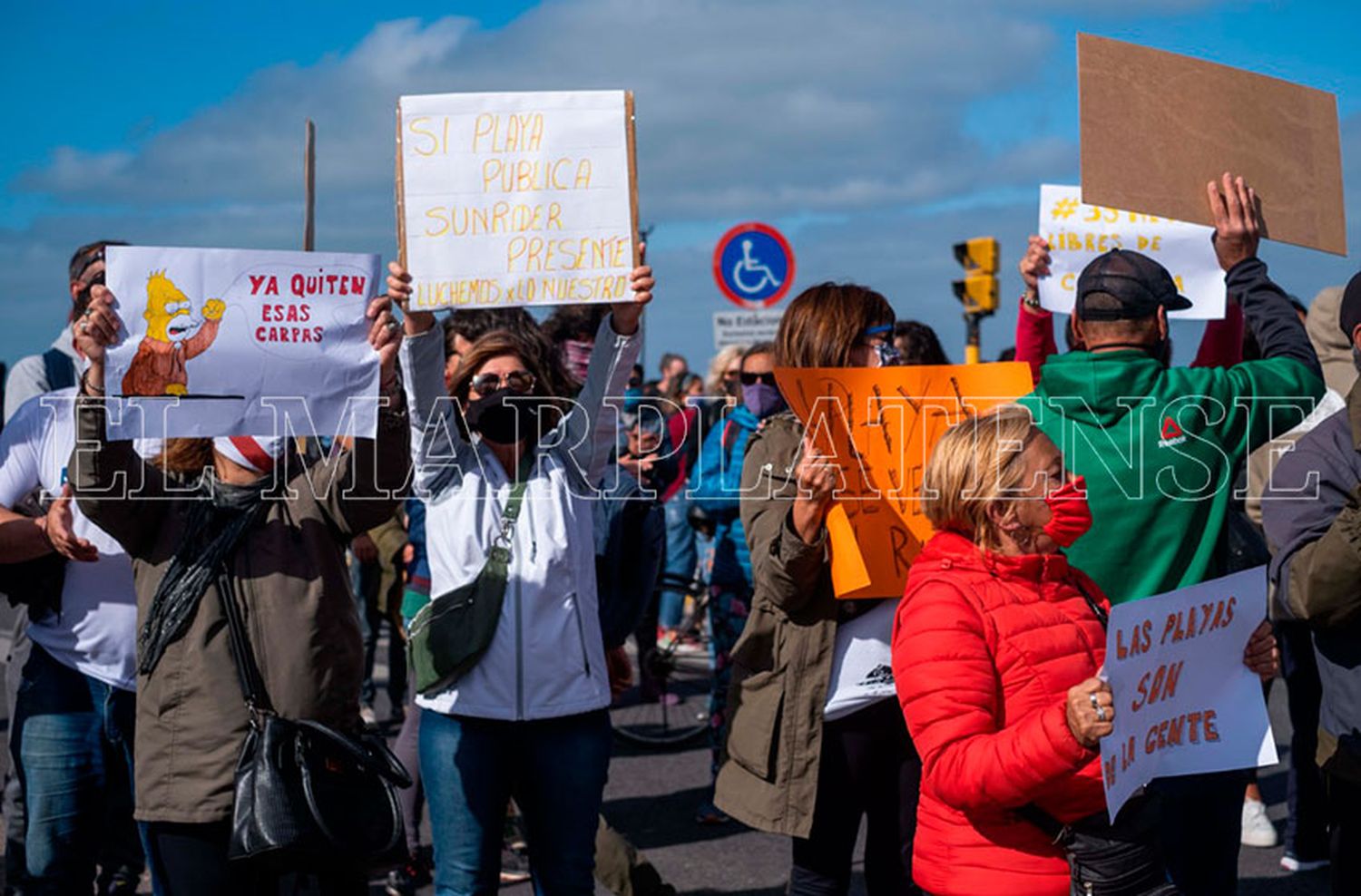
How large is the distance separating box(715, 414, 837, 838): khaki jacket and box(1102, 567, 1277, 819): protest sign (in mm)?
1090

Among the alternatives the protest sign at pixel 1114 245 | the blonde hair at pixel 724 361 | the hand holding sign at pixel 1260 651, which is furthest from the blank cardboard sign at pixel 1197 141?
the blonde hair at pixel 724 361

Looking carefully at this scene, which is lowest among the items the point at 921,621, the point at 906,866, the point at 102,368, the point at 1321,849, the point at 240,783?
the point at 1321,849

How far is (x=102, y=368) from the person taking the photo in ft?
12.5

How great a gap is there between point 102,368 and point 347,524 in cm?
71

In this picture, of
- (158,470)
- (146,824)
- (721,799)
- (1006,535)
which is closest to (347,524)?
(158,470)

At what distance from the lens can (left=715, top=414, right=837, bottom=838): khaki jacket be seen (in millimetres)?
3811

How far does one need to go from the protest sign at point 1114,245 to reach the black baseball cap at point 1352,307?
0.85 metres

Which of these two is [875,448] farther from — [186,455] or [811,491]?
[186,455]

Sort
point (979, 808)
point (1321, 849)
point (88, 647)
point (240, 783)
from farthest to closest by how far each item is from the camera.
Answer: point (1321, 849), point (88, 647), point (240, 783), point (979, 808)

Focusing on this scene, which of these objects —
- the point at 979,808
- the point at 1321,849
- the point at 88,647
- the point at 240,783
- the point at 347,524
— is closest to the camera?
the point at 979,808

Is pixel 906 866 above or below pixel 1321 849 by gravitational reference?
above

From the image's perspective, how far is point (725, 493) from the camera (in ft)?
22.7

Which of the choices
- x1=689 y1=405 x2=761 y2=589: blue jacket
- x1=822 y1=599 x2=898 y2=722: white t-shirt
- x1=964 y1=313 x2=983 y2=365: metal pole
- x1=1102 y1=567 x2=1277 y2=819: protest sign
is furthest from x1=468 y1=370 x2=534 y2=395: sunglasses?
x1=964 y1=313 x2=983 y2=365: metal pole

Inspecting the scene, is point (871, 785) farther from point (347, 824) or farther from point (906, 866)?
point (347, 824)
